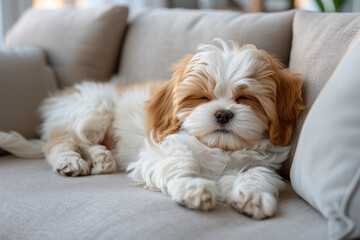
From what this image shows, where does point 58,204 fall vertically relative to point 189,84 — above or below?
below

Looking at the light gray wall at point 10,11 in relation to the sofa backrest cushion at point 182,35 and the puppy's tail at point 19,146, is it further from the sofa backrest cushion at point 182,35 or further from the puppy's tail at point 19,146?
the puppy's tail at point 19,146

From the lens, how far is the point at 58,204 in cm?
143

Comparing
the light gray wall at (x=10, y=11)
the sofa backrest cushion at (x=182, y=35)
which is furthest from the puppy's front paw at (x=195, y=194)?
the light gray wall at (x=10, y=11)

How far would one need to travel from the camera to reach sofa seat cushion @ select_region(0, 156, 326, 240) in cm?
121

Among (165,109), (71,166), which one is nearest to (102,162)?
(71,166)

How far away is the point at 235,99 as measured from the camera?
1.56 metres

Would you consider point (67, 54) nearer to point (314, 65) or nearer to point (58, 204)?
point (58, 204)

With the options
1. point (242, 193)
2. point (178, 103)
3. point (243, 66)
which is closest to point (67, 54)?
point (178, 103)

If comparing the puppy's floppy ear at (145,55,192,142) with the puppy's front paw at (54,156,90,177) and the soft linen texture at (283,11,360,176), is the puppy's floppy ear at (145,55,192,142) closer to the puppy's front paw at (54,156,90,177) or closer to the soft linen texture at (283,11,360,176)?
the puppy's front paw at (54,156,90,177)

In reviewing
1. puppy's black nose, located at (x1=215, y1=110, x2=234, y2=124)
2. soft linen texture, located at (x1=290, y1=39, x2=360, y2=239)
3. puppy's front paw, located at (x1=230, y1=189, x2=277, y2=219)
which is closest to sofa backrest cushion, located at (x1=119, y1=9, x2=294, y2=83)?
puppy's black nose, located at (x1=215, y1=110, x2=234, y2=124)

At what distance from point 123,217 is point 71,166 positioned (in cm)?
62

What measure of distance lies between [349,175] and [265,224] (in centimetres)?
28

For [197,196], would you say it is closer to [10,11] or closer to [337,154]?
[337,154]

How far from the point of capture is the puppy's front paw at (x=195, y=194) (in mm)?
1310
